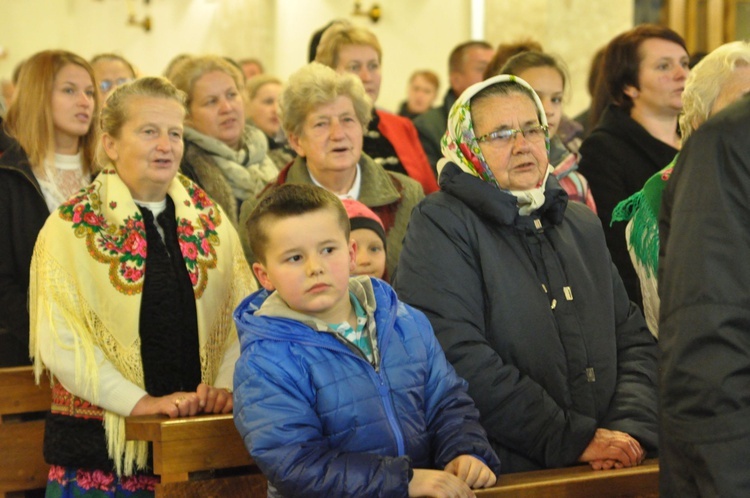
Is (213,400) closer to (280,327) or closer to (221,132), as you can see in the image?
(280,327)

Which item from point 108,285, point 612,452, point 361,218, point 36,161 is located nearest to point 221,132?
point 36,161

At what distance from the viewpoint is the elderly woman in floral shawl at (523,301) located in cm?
264

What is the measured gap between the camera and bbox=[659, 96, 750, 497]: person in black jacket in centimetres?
154

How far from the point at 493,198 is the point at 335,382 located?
2.22 feet

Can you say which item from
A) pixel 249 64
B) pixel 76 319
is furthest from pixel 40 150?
Result: pixel 249 64

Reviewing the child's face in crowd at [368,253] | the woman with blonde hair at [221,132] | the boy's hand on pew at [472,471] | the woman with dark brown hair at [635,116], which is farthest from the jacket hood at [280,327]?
the woman with blonde hair at [221,132]

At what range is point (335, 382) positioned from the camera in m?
2.38

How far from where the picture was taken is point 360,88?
3971mm

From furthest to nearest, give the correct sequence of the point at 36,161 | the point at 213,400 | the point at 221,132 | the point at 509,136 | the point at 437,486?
the point at 221,132 < the point at 36,161 < the point at 213,400 < the point at 509,136 < the point at 437,486

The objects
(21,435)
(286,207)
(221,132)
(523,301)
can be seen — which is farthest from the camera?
(221,132)

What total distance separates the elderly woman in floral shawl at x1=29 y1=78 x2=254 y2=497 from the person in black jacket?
65.5 inches

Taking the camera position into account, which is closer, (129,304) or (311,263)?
(311,263)

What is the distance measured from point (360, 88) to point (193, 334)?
1.24 meters

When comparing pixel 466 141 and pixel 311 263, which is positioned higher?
pixel 466 141
